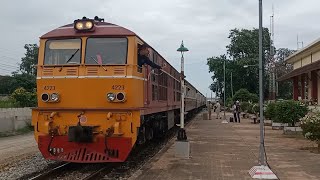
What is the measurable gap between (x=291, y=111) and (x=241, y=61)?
177ft

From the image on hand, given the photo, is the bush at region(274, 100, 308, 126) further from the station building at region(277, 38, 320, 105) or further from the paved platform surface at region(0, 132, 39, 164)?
the paved platform surface at region(0, 132, 39, 164)

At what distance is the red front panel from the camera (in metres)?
10.5

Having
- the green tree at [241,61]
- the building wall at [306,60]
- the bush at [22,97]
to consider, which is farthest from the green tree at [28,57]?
the building wall at [306,60]

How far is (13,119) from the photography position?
2411 cm

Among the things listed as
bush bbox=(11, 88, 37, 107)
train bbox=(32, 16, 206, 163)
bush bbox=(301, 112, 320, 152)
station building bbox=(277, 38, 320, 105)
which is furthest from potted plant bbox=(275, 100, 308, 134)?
bush bbox=(11, 88, 37, 107)

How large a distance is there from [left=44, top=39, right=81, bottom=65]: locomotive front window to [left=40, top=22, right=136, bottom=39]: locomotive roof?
15cm

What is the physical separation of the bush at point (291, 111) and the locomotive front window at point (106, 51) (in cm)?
1309

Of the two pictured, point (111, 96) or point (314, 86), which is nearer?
point (111, 96)

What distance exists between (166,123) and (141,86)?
22.6 feet

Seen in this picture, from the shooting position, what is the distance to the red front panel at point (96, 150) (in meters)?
10.5

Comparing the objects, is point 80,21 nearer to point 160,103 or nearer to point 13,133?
point 160,103

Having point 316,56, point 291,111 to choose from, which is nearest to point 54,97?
point 291,111

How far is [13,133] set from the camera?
77.0 ft

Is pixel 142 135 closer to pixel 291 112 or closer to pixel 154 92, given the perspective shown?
pixel 154 92
